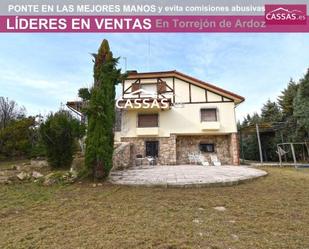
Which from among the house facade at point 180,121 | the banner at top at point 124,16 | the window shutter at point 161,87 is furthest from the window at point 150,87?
the banner at top at point 124,16

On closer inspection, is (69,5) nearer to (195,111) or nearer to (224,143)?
(195,111)

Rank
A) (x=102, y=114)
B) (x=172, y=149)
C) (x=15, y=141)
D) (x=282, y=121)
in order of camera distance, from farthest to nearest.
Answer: (x=282, y=121), (x=15, y=141), (x=172, y=149), (x=102, y=114)

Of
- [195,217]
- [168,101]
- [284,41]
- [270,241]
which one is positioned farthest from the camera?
[168,101]

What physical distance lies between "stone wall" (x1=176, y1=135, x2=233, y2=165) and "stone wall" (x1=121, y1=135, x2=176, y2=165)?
768 millimetres

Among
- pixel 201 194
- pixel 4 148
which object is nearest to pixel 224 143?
pixel 201 194

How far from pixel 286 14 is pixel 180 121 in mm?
8813

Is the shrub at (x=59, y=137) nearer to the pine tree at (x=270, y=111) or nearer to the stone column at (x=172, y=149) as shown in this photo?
the stone column at (x=172, y=149)

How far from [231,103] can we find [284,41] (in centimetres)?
609

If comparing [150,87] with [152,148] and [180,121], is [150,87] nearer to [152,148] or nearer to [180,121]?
[180,121]

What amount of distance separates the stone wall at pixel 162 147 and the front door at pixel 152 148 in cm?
23

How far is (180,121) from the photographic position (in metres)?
14.1

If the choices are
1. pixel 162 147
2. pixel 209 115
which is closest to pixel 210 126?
pixel 209 115

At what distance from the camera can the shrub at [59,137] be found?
26.2ft

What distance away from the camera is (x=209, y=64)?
12.6 metres
